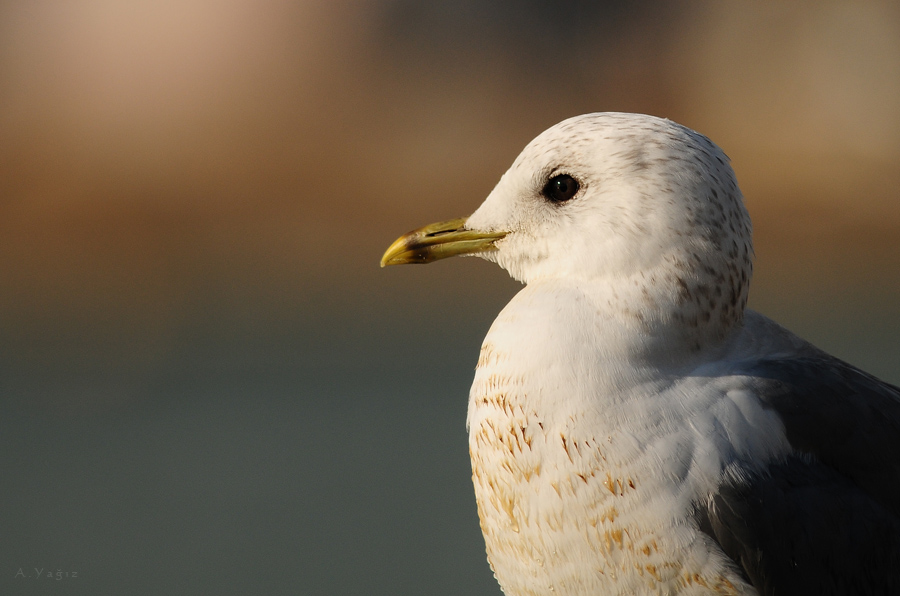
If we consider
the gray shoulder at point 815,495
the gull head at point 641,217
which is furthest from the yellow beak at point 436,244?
the gray shoulder at point 815,495

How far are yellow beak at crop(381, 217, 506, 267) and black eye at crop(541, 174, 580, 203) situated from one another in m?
0.09

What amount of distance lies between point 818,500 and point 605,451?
0.64 ft

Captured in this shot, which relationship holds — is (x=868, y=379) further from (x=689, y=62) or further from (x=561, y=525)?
(x=689, y=62)

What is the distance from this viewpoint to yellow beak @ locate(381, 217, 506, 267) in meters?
0.86

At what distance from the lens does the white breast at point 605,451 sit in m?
0.71

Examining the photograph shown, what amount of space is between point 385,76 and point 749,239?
2.86 meters

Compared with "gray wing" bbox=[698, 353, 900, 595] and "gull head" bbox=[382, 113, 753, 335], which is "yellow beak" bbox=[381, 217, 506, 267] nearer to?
"gull head" bbox=[382, 113, 753, 335]

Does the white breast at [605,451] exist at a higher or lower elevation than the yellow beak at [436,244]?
lower

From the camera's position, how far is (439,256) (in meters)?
0.87

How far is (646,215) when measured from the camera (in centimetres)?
73

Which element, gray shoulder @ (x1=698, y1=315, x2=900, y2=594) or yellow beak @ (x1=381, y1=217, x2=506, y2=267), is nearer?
gray shoulder @ (x1=698, y1=315, x2=900, y2=594)

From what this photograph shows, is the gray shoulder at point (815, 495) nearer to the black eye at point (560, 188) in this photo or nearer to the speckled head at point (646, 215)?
the speckled head at point (646, 215)

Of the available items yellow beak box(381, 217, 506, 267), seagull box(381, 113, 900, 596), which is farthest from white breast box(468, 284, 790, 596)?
yellow beak box(381, 217, 506, 267)

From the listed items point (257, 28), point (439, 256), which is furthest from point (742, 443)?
point (257, 28)
